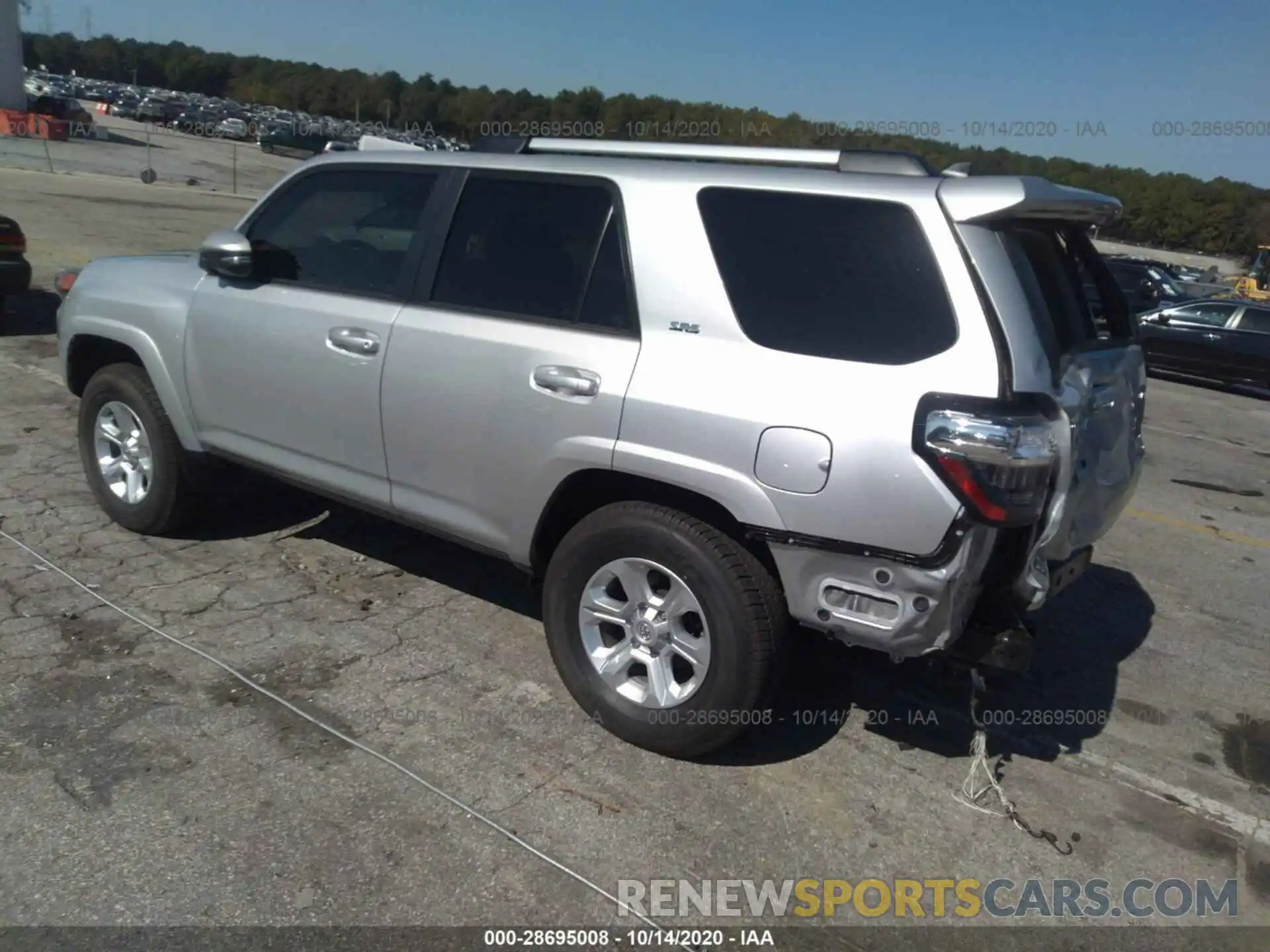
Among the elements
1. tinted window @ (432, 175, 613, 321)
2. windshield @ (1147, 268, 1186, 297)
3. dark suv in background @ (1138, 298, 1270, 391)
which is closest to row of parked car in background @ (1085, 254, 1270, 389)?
dark suv in background @ (1138, 298, 1270, 391)

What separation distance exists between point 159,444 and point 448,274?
1882 millimetres

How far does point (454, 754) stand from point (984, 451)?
6.53ft

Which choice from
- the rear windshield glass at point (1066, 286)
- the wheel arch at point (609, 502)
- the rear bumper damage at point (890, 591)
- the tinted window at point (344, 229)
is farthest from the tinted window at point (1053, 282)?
the tinted window at point (344, 229)

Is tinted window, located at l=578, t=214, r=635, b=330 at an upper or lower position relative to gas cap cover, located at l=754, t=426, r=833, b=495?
upper

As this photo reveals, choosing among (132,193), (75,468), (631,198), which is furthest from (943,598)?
(132,193)

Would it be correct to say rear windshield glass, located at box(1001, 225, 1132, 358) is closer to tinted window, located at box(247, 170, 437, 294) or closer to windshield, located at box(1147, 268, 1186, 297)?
tinted window, located at box(247, 170, 437, 294)

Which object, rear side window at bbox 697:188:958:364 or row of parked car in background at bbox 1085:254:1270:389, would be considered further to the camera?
row of parked car in background at bbox 1085:254:1270:389

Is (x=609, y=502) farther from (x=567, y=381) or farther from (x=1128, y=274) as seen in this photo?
(x=1128, y=274)

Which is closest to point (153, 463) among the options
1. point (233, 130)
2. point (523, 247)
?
point (523, 247)

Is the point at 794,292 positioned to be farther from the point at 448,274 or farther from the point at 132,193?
the point at 132,193

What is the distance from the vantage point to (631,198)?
11.8 feet

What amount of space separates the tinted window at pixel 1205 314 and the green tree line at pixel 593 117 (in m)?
2.25

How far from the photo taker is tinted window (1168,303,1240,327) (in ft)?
53.5

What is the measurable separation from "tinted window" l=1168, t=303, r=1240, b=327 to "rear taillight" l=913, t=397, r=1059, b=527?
612 inches
